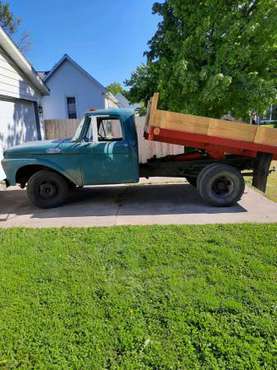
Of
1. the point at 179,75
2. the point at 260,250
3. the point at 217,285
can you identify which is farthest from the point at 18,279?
the point at 179,75

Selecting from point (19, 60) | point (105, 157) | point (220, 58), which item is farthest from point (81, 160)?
point (220, 58)

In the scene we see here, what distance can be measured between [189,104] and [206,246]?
7.67 m

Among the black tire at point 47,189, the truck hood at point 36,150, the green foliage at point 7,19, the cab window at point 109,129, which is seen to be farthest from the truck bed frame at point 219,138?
the green foliage at point 7,19

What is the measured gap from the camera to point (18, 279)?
3.39 meters

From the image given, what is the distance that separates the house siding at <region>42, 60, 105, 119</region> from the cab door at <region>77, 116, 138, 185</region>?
13.0 m

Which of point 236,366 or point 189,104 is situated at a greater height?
point 189,104

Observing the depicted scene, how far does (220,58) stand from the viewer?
382 inches

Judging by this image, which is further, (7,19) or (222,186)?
(7,19)

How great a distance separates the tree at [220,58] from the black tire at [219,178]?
189 inches

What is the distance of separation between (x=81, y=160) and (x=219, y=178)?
2.94m

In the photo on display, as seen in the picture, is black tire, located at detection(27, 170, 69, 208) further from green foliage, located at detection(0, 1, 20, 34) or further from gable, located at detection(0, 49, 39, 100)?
green foliage, located at detection(0, 1, 20, 34)

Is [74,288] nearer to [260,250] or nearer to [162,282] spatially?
[162,282]

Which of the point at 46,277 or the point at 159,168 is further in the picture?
the point at 159,168

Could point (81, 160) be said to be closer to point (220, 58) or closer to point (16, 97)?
point (16, 97)
